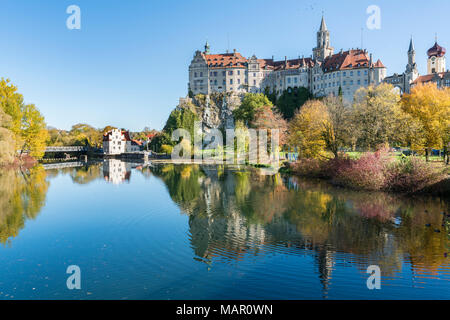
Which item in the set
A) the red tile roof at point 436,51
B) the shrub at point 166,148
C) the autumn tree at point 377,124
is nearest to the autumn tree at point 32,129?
the shrub at point 166,148

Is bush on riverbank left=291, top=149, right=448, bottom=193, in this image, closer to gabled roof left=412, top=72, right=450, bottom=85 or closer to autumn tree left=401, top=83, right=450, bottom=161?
autumn tree left=401, top=83, right=450, bottom=161

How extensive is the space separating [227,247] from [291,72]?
8247 centimetres

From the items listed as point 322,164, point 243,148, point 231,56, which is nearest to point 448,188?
point 322,164

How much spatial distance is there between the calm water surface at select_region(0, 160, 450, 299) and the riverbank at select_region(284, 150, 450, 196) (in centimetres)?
154

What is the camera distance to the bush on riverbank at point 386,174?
72.4ft

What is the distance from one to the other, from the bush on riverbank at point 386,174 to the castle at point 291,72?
55.4 m

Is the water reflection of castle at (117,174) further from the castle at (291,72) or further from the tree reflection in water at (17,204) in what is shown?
the castle at (291,72)

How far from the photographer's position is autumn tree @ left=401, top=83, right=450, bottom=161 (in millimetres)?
29078

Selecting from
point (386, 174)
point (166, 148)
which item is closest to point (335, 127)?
point (386, 174)

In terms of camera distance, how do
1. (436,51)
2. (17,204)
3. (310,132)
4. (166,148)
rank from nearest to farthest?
1. (17,204)
2. (310,132)
3. (166,148)
4. (436,51)

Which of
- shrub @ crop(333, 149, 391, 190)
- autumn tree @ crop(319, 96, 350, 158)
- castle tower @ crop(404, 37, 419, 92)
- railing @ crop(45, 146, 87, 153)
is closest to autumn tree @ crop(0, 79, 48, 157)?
railing @ crop(45, 146, 87, 153)

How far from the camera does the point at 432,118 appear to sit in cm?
3086

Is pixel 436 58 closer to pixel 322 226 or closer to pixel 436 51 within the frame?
pixel 436 51
